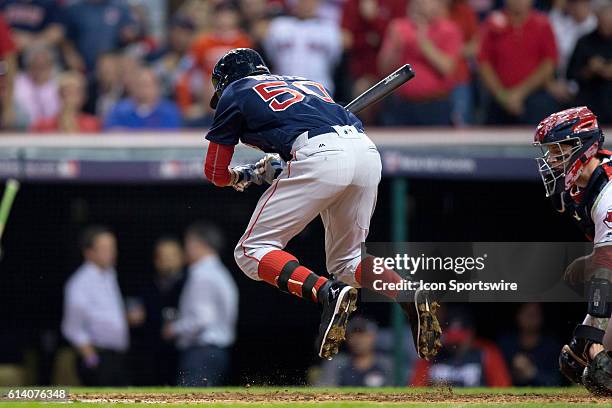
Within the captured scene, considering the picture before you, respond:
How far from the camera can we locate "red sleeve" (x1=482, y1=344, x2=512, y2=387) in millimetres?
10922

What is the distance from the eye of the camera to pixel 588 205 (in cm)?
712

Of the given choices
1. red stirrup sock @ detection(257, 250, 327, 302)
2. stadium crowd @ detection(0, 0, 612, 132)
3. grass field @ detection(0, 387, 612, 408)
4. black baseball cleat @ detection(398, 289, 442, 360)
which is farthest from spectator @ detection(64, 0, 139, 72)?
black baseball cleat @ detection(398, 289, 442, 360)

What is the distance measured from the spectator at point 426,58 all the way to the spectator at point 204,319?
2382 millimetres

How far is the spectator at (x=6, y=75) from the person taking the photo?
12.7 m

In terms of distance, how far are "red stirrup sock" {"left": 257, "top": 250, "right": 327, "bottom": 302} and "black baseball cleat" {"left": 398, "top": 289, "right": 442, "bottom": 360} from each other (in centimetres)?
57

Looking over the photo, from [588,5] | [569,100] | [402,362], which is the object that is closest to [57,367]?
[402,362]

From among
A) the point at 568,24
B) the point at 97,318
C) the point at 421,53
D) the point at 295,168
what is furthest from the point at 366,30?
the point at 295,168

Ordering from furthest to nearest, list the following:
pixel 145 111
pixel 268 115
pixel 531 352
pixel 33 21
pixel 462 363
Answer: pixel 33 21 → pixel 145 111 → pixel 531 352 → pixel 462 363 → pixel 268 115

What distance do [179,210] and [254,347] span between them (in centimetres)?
153

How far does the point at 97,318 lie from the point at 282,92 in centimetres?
503

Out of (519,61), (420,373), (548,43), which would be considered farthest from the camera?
(519,61)

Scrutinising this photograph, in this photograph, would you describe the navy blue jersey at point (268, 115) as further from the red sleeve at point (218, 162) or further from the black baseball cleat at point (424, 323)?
the black baseball cleat at point (424, 323)

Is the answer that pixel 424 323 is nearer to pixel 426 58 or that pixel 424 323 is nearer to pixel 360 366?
pixel 360 366

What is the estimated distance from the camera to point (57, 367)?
12023 millimetres
